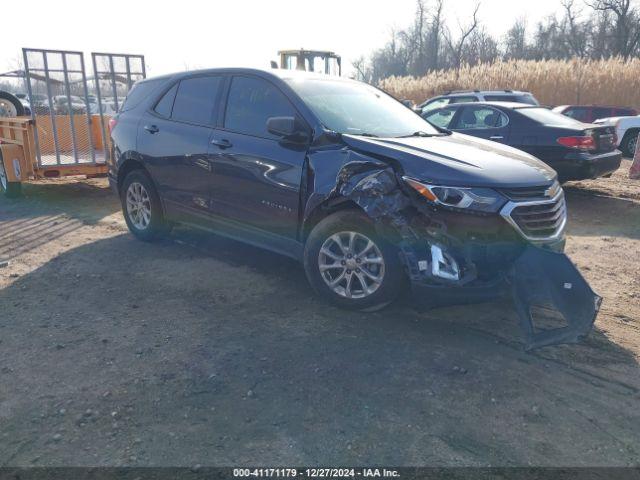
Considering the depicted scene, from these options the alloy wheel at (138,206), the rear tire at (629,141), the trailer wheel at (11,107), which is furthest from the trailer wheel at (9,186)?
the rear tire at (629,141)

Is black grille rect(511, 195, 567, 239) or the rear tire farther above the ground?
black grille rect(511, 195, 567, 239)

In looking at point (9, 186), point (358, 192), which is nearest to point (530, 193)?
Answer: point (358, 192)

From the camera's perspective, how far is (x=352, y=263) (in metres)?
4.04

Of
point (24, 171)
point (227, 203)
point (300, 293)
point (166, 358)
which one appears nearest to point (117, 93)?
point (24, 171)

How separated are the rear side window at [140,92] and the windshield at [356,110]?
6.53 feet

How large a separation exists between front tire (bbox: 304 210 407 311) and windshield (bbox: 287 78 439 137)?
2.80ft

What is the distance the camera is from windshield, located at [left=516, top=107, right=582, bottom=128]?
8.26 meters

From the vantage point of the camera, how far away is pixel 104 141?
29.4ft

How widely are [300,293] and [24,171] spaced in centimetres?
615

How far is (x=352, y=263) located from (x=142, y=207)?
308cm

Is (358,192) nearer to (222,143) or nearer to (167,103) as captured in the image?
(222,143)

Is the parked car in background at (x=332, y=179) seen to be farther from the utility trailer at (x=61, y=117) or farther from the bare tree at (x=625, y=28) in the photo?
the bare tree at (x=625, y=28)

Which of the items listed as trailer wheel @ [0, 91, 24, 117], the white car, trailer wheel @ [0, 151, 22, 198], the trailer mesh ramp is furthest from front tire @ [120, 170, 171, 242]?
the white car

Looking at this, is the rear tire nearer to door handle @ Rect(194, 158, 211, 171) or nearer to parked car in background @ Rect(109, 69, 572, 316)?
parked car in background @ Rect(109, 69, 572, 316)
